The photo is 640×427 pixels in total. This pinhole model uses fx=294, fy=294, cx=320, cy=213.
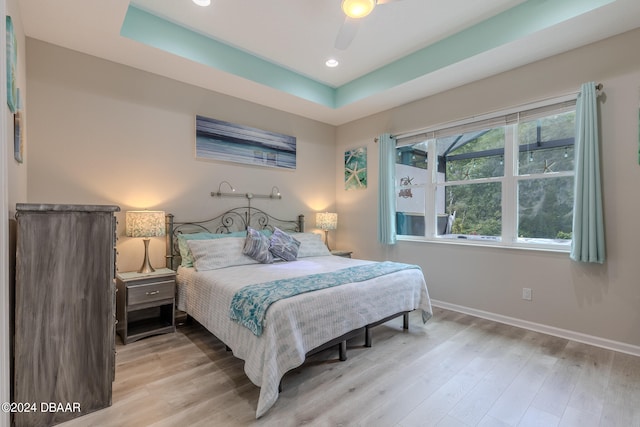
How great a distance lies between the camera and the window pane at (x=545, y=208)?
2924mm

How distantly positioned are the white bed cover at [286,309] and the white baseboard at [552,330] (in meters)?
0.80

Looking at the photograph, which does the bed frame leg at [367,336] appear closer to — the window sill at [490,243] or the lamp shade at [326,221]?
the window sill at [490,243]

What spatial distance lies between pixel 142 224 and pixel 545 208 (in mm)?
4065

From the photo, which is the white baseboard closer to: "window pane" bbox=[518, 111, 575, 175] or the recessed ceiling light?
"window pane" bbox=[518, 111, 575, 175]

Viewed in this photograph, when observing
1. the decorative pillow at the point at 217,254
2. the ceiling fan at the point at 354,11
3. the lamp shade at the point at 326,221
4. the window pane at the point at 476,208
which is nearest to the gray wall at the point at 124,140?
the decorative pillow at the point at 217,254

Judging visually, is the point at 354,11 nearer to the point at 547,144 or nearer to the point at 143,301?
the point at 547,144

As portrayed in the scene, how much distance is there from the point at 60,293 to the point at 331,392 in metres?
1.76

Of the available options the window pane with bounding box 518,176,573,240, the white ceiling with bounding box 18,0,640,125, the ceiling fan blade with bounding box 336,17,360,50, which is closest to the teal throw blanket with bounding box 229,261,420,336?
the window pane with bounding box 518,176,573,240

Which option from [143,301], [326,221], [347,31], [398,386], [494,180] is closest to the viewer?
[398,386]

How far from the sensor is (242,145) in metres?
3.91

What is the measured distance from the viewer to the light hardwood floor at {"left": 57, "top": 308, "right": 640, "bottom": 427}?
1.74m

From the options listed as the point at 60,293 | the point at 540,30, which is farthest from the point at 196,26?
the point at 540,30

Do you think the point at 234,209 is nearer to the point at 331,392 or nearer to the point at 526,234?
the point at 331,392

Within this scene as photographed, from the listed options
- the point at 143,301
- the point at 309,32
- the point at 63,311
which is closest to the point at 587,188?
the point at 309,32
